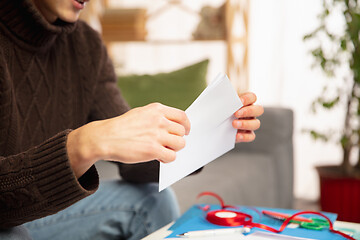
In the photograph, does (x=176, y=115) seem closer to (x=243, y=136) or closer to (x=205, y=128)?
(x=205, y=128)

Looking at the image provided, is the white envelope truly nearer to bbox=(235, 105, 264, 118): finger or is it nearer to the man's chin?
bbox=(235, 105, 264, 118): finger

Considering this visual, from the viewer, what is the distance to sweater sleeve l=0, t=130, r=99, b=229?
57 centimetres

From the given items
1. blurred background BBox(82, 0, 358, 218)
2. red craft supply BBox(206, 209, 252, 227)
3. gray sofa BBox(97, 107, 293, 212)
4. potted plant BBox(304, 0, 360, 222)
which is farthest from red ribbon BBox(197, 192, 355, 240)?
blurred background BBox(82, 0, 358, 218)

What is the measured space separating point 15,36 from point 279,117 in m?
Result: 1.22

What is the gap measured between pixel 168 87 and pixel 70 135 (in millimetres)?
1171

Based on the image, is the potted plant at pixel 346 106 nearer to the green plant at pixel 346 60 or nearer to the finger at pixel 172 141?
the green plant at pixel 346 60

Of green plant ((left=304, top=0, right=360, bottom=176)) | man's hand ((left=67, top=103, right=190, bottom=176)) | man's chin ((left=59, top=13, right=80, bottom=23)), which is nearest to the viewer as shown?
man's hand ((left=67, top=103, right=190, bottom=176))

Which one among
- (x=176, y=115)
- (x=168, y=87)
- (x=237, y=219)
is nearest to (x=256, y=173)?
(x=168, y=87)

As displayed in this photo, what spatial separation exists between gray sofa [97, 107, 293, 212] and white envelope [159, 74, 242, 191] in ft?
1.64

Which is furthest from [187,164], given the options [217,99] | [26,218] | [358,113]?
[358,113]

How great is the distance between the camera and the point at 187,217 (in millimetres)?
736

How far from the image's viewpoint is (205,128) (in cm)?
66

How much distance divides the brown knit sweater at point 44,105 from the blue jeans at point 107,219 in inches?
2.5

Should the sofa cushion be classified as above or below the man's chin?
below
